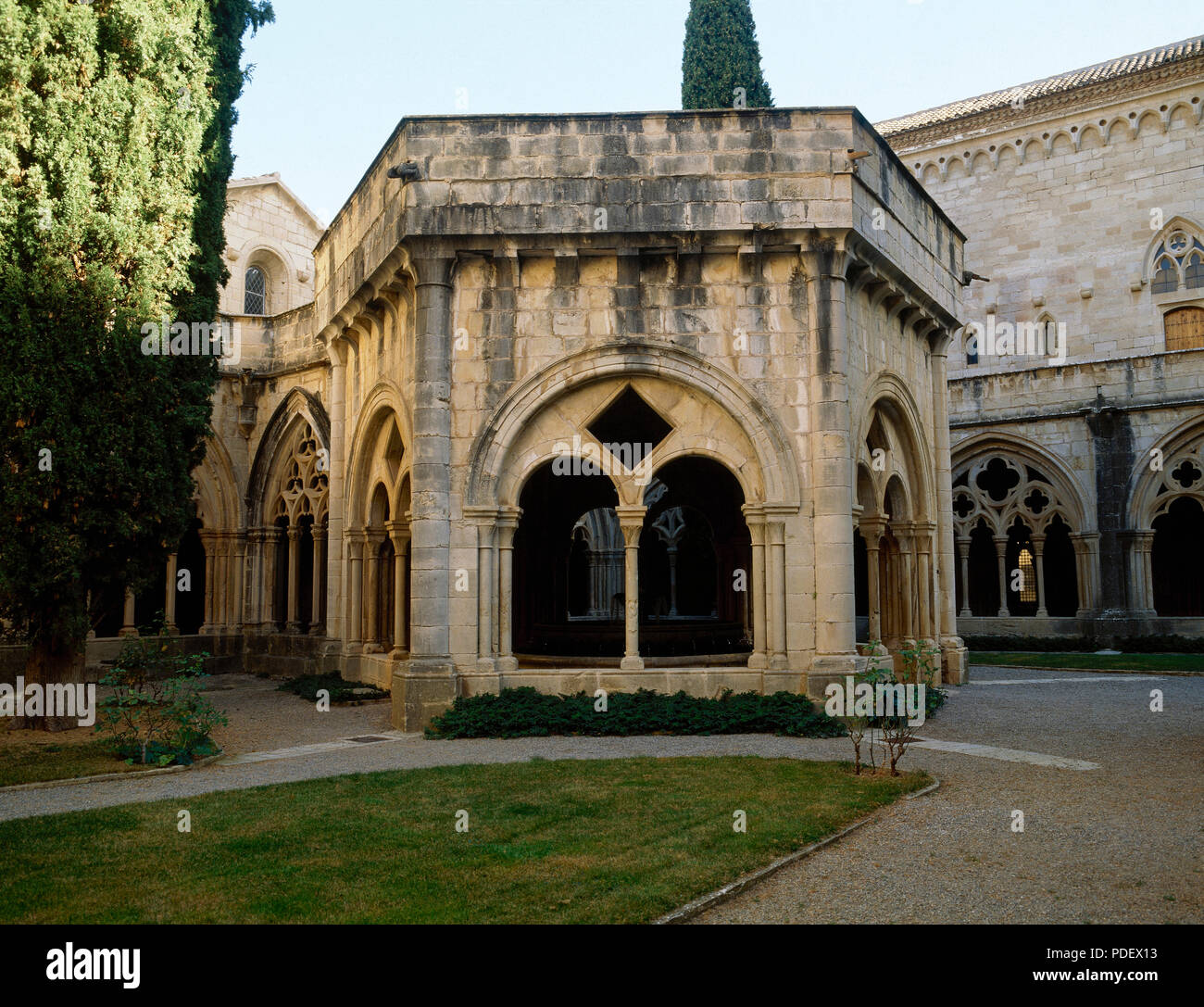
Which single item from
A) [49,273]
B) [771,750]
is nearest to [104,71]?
[49,273]

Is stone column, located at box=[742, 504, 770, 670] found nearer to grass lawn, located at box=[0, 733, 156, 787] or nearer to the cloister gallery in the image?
the cloister gallery

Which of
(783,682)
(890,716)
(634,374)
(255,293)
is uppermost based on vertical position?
(255,293)

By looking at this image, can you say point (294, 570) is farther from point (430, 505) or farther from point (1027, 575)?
point (1027, 575)

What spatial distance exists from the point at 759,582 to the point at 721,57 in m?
14.5

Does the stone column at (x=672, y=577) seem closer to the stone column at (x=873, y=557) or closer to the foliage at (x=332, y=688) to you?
the stone column at (x=873, y=557)

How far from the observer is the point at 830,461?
11.3 meters

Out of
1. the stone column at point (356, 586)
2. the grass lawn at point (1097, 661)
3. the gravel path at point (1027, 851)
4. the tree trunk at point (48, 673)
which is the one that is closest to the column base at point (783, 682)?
the gravel path at point (1027, 851)

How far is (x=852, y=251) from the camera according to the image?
1181cm

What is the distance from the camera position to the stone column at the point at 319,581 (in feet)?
58.1

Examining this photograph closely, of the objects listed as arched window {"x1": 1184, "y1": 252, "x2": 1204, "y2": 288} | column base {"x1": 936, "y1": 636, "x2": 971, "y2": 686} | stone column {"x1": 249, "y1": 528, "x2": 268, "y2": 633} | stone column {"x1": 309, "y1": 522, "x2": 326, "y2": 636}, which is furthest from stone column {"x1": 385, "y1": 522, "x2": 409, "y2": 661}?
arched window {"x1": 1184, "y1": 252, "x2": 1204, "y2": 288}

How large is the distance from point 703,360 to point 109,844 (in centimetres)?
783

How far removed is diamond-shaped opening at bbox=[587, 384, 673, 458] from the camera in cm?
1597

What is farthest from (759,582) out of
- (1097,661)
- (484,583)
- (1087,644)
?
(1087,644)
